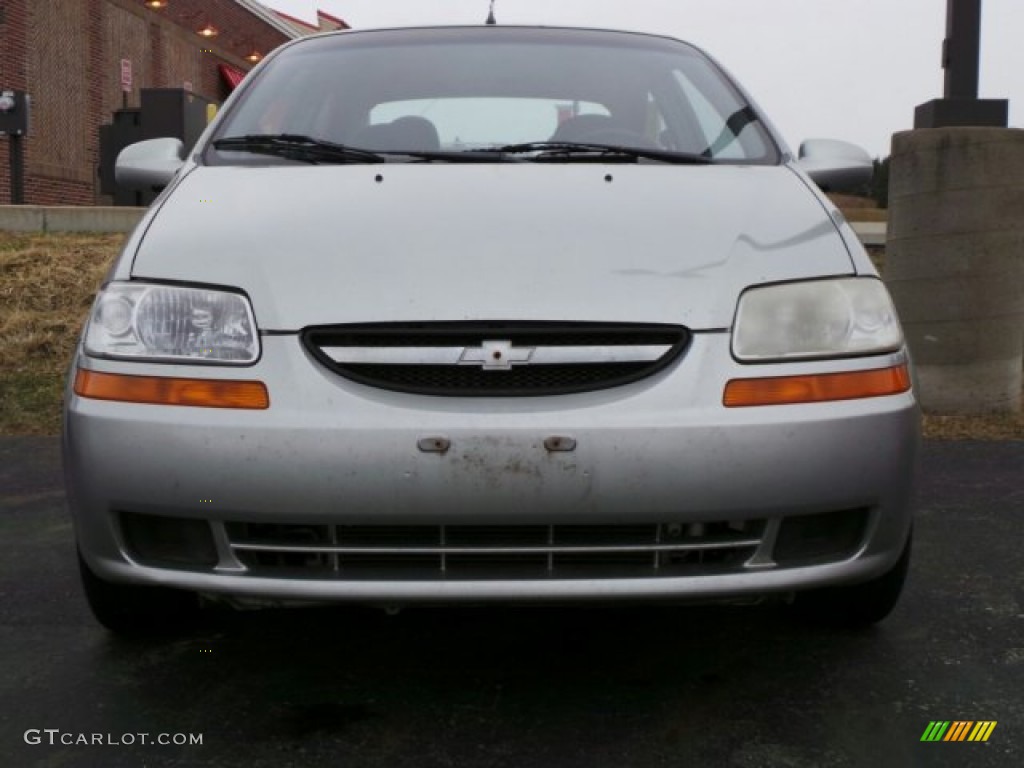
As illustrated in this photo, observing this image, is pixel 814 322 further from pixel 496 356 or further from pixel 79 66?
pixel 79 66

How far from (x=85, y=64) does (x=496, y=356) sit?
72.3ft

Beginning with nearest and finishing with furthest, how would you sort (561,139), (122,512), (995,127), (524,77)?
(122,512), (561,139), (524,77), (995,127)

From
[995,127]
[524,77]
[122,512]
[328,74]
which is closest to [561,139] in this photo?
[524,77]

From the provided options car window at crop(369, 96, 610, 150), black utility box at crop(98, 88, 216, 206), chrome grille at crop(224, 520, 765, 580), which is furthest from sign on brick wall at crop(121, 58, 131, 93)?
chrome grille at crop(224, 520, 765, 580)

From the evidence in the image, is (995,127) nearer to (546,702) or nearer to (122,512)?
(546,702)

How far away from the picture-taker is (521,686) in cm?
245

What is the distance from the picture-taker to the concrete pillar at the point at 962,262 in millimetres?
5867

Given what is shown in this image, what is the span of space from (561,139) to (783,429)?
1309 mm

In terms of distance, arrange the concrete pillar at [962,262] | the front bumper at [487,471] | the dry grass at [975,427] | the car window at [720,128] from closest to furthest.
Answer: the front bumper at [487,471], the car window at [720,128], the dry grass at [975,427], the concrete pillar at [962,262]

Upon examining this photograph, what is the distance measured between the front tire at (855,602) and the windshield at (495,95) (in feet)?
3.68

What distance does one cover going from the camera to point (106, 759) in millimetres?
2139

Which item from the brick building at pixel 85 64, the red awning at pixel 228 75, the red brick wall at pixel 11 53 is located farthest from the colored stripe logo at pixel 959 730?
the red awning at pixel 228 75

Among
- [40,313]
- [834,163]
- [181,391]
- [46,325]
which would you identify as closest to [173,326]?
[181,391]

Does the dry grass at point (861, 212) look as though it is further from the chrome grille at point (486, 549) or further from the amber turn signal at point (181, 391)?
the amber turn signal at point (181, 391)
